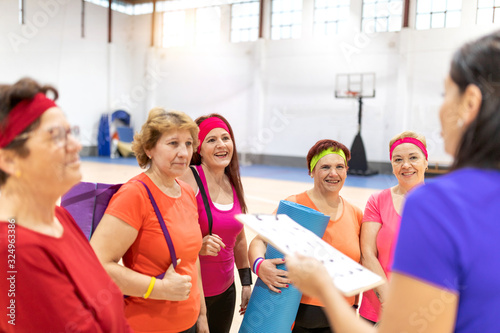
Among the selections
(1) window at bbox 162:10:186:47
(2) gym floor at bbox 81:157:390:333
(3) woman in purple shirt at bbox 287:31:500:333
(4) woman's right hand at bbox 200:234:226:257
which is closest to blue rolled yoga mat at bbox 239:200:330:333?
(4) woman's right hand at bbox 200:234:226:257

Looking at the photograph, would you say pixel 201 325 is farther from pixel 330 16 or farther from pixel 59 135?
pixel 330 16

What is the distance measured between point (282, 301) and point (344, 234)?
0.57 meters

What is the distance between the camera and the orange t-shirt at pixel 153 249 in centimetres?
185

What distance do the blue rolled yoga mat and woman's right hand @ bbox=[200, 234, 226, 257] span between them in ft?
1.04

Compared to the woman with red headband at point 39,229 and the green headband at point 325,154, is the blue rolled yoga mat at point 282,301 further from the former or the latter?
the woman with red headband at point 39,229

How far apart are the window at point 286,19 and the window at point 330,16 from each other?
78 centimetres

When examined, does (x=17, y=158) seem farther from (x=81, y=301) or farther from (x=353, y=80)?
(x=353, y=80)

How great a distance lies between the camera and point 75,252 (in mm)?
1252

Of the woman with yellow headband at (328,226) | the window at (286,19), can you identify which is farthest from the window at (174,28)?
the woman with yellow headband at (328,226)

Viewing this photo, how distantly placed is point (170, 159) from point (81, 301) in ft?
3.16

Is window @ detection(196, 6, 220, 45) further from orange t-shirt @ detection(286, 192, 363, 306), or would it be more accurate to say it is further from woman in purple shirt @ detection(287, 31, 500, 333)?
woman in purple shirt @ detection(287, 31, 500, 333)

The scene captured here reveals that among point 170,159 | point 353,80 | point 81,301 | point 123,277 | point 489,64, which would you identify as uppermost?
point 353,80

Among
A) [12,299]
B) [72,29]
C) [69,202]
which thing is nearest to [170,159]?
[69,202]

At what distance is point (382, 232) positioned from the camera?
2434mm
